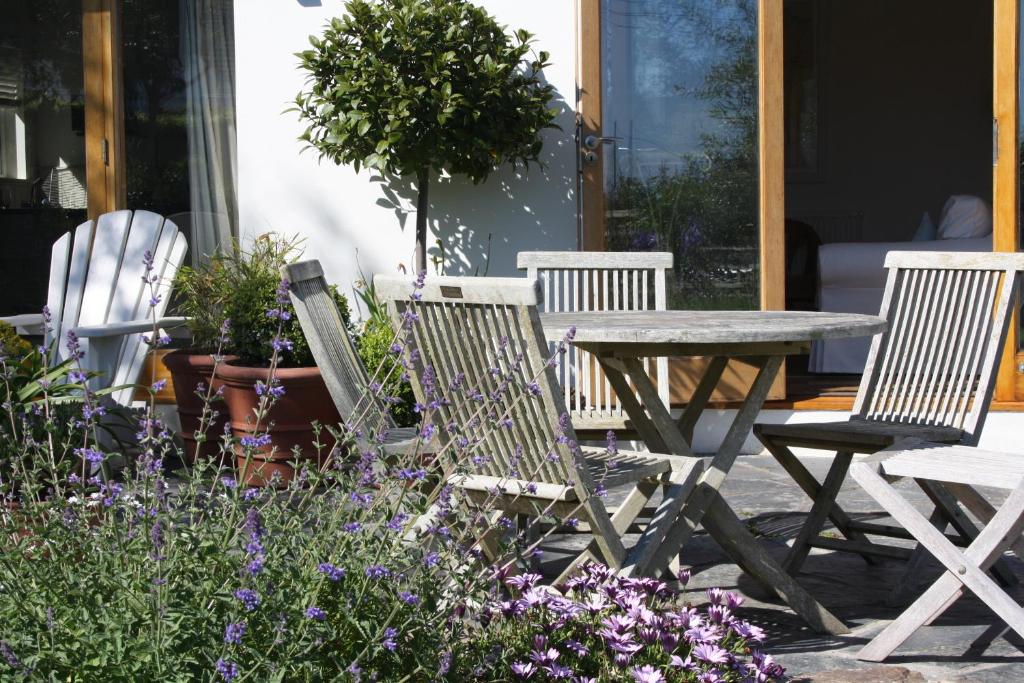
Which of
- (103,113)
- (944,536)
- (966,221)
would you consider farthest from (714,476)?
(966,221)

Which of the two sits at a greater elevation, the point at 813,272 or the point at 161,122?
the point at 161,122

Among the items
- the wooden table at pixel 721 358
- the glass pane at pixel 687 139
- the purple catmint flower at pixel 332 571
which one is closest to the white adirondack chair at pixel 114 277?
the glass pane at pixel 687 139

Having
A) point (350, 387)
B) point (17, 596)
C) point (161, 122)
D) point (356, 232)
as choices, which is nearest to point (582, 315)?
point (350, 387)

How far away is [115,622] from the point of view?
5.76ft

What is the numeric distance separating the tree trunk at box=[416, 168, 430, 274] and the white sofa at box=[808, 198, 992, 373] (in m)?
2.61

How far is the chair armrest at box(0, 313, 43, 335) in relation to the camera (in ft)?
18.0

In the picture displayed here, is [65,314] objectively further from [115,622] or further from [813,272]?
[813,272]

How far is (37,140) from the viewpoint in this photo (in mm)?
6371

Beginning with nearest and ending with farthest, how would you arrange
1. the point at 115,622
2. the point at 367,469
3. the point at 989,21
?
the point at 115,622 → the point at 367,469 → the point at 989,21

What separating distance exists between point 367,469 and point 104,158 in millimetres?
4647

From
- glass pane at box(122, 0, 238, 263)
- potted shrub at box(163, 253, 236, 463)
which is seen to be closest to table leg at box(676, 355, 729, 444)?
potted shrub at box(163, 253, 236, 463)

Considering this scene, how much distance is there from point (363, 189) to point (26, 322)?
1684 mm

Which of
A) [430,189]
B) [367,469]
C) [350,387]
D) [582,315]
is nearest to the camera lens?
[367,469]

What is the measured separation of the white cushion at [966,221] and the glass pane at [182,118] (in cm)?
467
